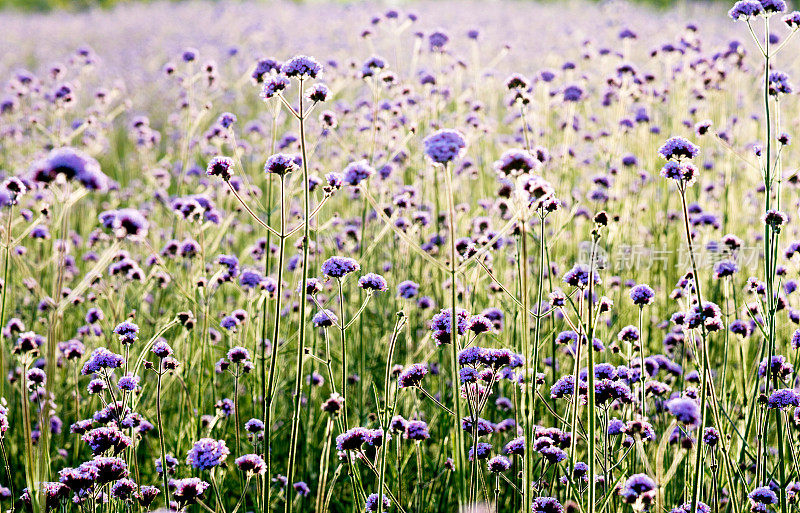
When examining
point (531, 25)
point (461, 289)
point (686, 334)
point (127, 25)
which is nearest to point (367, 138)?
point (461, 289)

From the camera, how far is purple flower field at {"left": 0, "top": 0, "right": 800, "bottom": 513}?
195cm

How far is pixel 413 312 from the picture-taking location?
378cm

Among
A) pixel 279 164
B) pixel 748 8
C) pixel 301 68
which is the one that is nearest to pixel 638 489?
pixel 279 164

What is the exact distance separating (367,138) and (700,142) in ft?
10.5

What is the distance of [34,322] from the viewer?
12.4 feet

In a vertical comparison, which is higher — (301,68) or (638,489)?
(301,68)

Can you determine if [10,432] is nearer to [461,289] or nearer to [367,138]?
[461,289]

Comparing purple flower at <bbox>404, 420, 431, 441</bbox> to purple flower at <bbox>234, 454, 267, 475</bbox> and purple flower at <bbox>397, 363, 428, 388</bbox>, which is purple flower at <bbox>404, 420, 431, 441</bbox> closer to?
purple flower at <bbox>397, 363, 428, 388</bbox>

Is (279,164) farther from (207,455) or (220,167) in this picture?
(207,455)

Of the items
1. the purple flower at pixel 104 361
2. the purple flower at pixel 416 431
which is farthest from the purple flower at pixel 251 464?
the purple flower at pixel 104 361

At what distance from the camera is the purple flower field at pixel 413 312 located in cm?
195

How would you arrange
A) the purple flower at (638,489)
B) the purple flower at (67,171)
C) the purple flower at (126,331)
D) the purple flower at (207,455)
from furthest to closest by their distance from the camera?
the purple flower at (126,331), the purple flower at (207,455), the purple flower at (638,489), the purple flower at (67,171)

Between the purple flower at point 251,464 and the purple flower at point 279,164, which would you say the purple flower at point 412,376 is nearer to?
the purple flower at point 251,464

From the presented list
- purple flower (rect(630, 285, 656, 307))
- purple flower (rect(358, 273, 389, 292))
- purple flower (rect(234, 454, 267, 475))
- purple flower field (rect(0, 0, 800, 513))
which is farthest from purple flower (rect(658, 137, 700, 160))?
purple flower (rect(234, 454, 267, 475))
